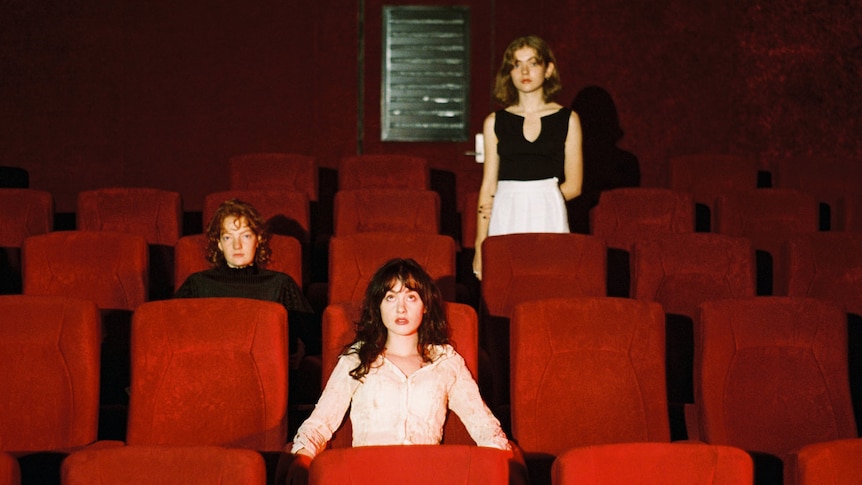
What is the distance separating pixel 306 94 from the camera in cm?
631

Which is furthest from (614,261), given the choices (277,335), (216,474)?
(216,474)

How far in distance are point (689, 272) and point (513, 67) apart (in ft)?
2.98

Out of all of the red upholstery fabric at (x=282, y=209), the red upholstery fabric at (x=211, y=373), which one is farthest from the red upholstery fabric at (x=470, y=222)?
the red upholstery fabric at (x=211, y=373)

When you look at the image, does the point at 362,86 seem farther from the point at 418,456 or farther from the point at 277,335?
the point at 418,456

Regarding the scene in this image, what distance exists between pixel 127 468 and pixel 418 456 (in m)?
0.51

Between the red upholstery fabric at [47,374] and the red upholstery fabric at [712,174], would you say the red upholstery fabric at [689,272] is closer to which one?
the red upholstery fabric at [47,374]

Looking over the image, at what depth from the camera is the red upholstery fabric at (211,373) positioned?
102 inches

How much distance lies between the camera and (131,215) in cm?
437

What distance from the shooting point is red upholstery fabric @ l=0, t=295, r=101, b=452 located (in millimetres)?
2600

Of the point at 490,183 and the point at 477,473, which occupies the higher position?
the point at 490,183

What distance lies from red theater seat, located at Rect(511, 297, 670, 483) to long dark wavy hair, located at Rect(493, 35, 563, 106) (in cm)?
108

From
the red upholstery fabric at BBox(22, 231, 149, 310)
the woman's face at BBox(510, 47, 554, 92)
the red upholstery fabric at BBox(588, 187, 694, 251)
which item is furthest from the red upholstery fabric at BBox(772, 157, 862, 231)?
the red upholstery fabric at BBox(22, 231, 149, 310)

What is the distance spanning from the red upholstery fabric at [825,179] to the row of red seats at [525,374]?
8.15 ft

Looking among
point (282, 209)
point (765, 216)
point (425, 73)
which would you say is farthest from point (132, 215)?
point (765, 216)
